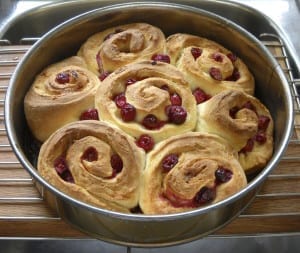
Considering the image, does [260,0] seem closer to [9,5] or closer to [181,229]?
[9,5]

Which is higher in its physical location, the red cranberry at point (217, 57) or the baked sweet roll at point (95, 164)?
the red cranberry at point (217, 57)

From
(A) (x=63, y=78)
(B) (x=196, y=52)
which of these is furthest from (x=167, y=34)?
(A) (x=63, y=78)

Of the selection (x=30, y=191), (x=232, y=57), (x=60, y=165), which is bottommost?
(x=30, y=191)

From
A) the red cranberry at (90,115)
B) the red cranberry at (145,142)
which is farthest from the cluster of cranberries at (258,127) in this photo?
the red cranberry at (90,115)

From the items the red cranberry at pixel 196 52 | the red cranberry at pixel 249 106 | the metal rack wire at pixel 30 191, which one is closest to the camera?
the metal rack wire at pixel 30 191

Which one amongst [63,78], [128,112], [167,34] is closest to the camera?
[128,112]

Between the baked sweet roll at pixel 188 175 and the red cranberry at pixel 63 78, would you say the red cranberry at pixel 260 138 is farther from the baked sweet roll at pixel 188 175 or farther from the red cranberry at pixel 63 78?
the red cranberry at pixel 63 78

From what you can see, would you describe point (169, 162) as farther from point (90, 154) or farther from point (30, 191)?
point (30, 191)
